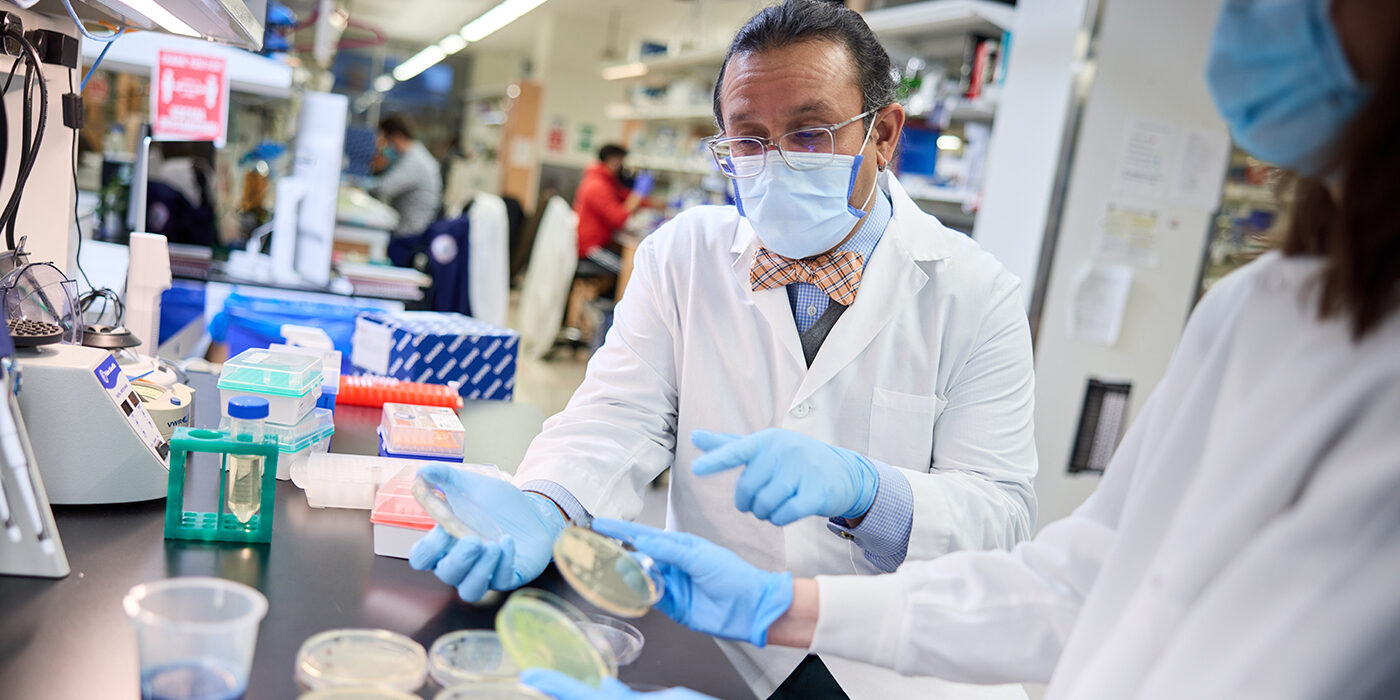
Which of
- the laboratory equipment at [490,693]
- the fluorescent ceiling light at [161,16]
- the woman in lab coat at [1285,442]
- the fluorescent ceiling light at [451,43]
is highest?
the fluorescent ceiling light at [451,43]

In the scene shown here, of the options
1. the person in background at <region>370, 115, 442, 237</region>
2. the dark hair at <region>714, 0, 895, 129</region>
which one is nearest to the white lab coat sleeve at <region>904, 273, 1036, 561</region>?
the dark hair at <region>714, 0, 895, 129</region>

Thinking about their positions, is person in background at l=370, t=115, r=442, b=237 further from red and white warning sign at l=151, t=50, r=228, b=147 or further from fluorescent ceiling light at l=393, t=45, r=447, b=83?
fluorescent ceiling light at l=393, t=45, r=447, b=83

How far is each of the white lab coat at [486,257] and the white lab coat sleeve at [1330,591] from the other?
480 cm

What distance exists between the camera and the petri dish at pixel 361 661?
84cm

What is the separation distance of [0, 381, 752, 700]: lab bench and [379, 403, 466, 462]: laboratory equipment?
0.19 m

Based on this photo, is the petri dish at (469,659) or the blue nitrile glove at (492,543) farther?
the blue nitrile glove at (492,543)

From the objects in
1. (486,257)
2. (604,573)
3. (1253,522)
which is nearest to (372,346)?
(604,573)

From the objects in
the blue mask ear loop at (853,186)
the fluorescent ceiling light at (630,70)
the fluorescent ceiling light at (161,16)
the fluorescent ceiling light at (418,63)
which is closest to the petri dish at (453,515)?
the blue mask ear loop at (853,186)

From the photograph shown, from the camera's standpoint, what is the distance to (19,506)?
981 mm

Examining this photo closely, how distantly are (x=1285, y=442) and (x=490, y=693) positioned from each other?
68 centimetres

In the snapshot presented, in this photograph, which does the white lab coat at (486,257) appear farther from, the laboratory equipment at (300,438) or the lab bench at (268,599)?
the lab bench at (268,599)

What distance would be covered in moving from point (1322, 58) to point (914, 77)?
341 cm

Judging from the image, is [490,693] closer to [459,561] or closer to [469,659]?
[469,659]

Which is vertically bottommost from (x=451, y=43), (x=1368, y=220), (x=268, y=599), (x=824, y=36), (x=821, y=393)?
(x=268, y=599)
